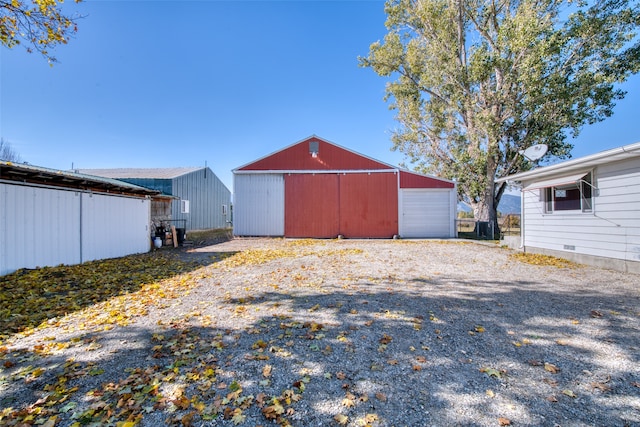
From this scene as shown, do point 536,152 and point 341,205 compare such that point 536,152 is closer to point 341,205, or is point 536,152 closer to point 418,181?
point 418,181

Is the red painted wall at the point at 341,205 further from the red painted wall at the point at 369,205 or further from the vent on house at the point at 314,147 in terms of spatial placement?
the vent on house at the point at 314,147

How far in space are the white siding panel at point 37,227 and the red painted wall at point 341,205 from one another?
8928mm

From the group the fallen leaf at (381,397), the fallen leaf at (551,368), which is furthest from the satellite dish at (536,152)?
the fallen leaf at (381,397)

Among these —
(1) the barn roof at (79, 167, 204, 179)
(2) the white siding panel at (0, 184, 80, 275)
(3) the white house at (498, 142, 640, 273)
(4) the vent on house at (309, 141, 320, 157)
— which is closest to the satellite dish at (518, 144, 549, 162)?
(3) the white house at (498, 142, 640, 273)

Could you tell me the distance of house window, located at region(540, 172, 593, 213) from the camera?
7119 mm

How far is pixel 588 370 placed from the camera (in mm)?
2363

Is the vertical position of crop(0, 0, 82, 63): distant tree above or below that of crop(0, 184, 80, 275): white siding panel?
above

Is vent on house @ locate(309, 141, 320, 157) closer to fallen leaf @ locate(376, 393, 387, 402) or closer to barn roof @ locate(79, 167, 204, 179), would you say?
barn roof @ locate(79, 167, 204, 179)

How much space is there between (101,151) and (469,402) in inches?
1228

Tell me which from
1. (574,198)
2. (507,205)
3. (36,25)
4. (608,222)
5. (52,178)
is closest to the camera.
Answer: (36,25)

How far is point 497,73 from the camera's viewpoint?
14820mm

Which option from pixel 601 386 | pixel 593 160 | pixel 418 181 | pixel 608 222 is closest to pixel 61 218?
pixel 601 386

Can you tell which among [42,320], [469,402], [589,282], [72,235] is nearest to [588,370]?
[469,402]

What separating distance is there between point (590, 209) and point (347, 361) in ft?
26.7
